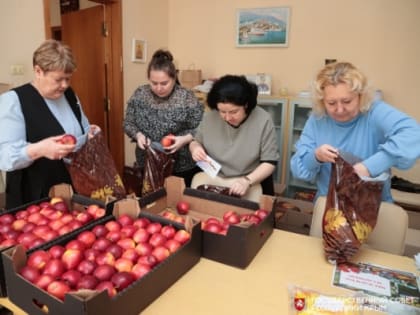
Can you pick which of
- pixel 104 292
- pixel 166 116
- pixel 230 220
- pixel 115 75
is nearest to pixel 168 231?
pixel 230 220

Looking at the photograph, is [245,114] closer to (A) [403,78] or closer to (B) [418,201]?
(B) [418,201]

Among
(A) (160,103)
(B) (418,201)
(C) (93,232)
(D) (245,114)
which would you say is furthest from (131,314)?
(B) (418,201)

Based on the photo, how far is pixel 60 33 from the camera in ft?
13.8

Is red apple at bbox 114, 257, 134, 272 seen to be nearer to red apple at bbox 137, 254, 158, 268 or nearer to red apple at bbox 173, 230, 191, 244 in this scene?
red apple at bbox 137, 254, 158, 268

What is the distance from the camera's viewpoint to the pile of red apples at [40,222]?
3.50 feet

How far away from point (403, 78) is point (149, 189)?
2816 millimetres

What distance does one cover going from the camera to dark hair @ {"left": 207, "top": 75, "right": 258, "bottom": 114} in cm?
163

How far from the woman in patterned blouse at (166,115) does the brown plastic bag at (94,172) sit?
0.47 metres

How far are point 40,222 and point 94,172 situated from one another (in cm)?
33

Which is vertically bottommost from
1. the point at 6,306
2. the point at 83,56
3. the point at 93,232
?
the point at 6,306

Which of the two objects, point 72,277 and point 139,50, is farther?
point 139,50

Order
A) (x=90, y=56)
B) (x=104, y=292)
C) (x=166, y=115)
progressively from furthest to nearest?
(x=90, y=56)
(x=166, y=115)
(x=104, y=292)

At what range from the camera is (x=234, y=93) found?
1622mm

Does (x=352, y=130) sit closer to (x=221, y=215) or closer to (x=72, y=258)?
(x=221, y=215)
